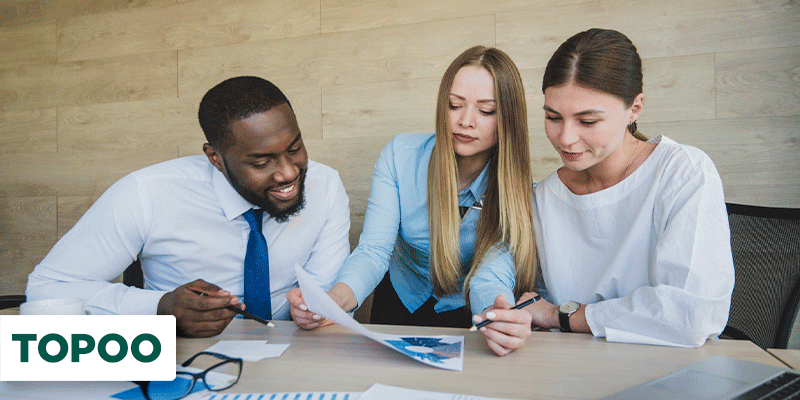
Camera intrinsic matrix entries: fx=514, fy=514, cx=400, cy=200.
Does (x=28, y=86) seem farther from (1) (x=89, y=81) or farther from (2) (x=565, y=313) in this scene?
(2) (x=565, y=313)

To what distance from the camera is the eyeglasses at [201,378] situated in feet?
2.58

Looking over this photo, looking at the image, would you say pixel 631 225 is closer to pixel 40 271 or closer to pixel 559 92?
pixel 559 92

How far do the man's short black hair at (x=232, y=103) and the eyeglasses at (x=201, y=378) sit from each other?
65 cm

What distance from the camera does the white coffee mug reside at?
32.5 inches

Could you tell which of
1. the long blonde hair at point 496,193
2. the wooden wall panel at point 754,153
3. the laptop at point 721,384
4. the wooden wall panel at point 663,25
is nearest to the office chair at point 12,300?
the long blonde hair at point 496,193

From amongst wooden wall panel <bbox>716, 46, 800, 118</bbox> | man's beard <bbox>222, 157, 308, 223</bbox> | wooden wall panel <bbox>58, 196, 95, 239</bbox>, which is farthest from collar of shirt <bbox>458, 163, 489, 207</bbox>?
wooden wall panel <bbox>58, 196, 95, 239</bbox>

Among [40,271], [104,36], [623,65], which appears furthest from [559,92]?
[104,36]

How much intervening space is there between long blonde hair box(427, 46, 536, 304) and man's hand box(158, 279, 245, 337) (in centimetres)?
67

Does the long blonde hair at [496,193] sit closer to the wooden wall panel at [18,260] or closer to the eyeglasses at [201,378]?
the eyeglasses at [201,378]

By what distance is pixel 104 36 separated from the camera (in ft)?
9.18

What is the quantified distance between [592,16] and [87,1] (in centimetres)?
262

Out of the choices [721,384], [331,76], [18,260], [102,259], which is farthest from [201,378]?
[18,260]

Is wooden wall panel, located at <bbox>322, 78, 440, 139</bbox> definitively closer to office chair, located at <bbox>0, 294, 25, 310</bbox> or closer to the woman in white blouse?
the woman in white blouse

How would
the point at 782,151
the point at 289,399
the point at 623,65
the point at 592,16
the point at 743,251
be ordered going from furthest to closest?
1. the point at 592,16
2. the point at 782,151
3. the point at 743,251
4. the point at 623,65
5. the point at 289,399
